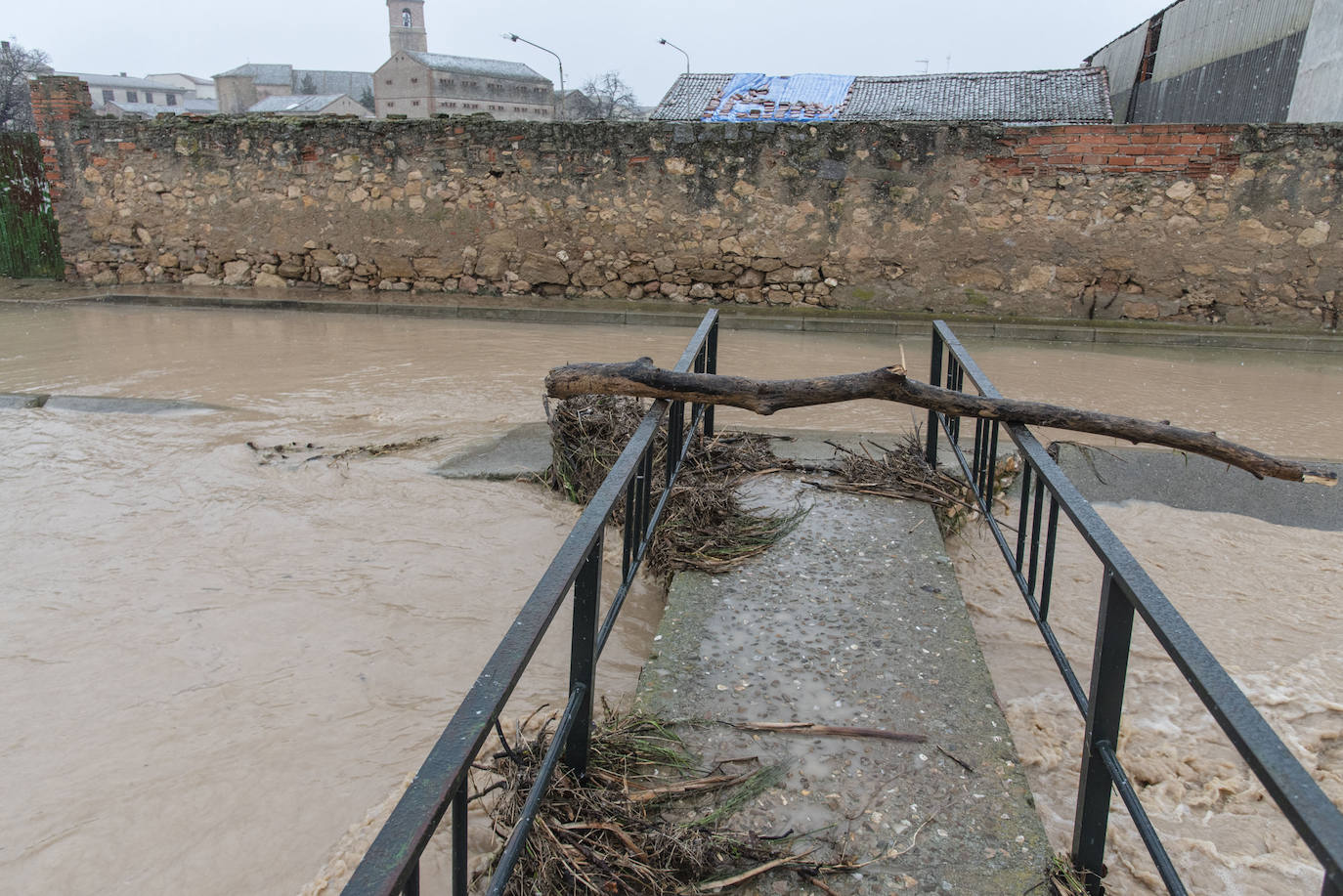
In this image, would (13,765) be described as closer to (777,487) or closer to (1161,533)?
(777,487)

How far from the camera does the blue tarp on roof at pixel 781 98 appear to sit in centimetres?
1740

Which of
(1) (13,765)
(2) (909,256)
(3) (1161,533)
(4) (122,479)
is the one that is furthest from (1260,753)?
(2) (909,256)

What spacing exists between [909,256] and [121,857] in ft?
27.1

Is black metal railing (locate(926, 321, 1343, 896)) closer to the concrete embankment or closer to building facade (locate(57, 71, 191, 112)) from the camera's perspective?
the concrete embankment

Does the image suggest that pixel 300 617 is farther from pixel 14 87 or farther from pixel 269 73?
pixel 269 73

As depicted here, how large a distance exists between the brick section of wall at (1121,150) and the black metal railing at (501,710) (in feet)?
23.9

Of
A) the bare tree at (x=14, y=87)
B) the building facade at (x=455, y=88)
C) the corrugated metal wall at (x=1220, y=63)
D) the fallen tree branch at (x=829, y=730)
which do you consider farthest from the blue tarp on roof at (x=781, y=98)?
the building facade at (x=455, y=88)

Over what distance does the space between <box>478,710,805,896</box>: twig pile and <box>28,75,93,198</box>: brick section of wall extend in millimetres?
11024

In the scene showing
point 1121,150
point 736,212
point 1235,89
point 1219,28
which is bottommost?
point 736,212

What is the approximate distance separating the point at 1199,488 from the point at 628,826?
369 centimetres

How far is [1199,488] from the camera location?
4535 mm

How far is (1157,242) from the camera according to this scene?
8.75 metres

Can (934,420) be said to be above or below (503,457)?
above

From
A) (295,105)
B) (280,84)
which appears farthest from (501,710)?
(280,84)
